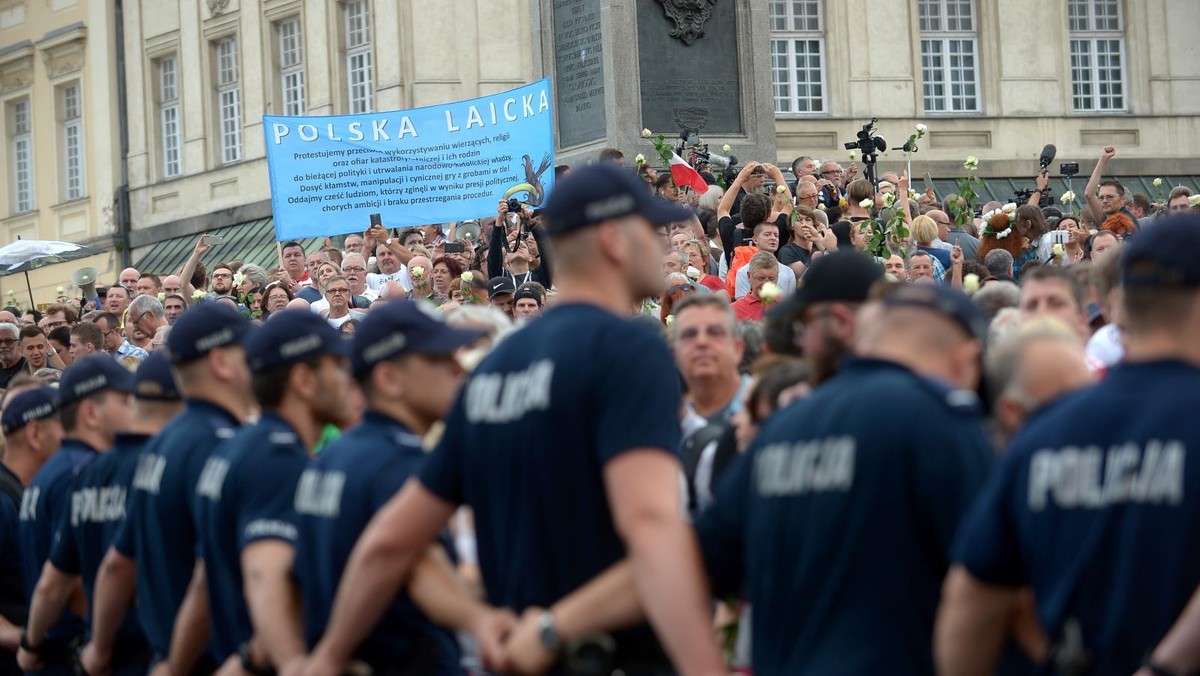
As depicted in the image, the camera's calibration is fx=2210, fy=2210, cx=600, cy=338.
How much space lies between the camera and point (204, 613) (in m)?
6.93

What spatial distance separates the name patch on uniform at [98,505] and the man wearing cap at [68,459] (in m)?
0.38

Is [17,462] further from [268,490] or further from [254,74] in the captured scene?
[254,74]

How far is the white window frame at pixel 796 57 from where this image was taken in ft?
135

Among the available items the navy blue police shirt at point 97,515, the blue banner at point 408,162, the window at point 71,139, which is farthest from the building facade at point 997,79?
the navy blue police shirt at point 97,515

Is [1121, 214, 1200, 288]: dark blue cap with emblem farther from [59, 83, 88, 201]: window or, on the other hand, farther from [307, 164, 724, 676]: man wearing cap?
[59, 83, 88, 201]: window

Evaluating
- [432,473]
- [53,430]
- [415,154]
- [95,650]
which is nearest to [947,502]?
[432,473]

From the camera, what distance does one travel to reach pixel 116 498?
7.98 metres

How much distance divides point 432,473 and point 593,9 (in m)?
17.6

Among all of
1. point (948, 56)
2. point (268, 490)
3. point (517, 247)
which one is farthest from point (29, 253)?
point (268, 490)

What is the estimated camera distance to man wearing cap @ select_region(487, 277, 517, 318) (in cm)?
1416

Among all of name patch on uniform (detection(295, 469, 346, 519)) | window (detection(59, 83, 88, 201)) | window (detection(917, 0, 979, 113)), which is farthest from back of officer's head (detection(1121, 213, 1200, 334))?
window (detection(59, 83, 88, 201))

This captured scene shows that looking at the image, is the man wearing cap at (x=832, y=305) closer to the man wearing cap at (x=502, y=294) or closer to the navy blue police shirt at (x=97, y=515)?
the navy blue police shirt at (x=97, y=515)

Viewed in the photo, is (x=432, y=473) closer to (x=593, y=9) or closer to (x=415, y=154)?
(x=415, y=154)

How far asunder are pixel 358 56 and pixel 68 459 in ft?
Answer: 113
